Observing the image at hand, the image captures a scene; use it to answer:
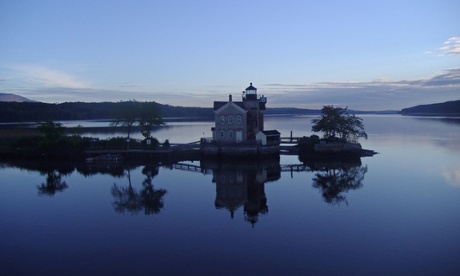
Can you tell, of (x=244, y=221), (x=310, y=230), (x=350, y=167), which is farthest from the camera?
(x=350, y=167)

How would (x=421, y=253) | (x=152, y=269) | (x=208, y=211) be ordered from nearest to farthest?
(x=152, y=269) < (x=421, y=253) < (x=208, y=211)

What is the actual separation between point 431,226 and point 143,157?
119 ft

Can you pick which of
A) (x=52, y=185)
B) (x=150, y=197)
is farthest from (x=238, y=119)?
(x=52, y=185)

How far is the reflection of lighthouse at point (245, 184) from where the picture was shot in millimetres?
26594

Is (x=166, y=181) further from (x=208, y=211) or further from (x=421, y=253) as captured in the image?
(x=421, y=253)

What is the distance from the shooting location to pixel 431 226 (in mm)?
21422

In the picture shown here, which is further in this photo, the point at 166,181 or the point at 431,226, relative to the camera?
the point at 166,181

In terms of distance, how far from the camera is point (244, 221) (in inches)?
915

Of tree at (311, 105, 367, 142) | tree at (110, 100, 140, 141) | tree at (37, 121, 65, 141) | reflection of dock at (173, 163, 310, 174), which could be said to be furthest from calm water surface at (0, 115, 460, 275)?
tree at (110, 100, 140, 141)

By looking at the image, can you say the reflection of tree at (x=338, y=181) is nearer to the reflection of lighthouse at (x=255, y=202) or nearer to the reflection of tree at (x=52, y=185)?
the reflection of lighthouse at (x=255, y=202)

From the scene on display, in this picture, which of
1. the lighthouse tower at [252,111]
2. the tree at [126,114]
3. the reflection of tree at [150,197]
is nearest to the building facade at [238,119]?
the lighthouse tower at [252,111]

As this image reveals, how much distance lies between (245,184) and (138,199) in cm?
994

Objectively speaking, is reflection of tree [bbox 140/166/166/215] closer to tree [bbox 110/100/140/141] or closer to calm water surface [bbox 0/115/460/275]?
calm water surface [bbox 0/115/460/275]

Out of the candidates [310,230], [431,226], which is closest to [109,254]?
[310,230]
